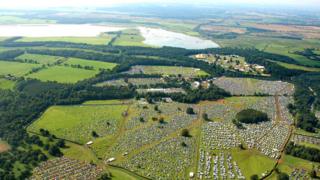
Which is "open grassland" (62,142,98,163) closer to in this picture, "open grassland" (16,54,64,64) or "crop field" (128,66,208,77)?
"crop field" (128,66,208,77)

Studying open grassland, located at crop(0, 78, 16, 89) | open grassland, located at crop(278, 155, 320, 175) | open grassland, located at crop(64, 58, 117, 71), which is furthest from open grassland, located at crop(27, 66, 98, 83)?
open grassland, located at crop(278, 155, 320, 175)

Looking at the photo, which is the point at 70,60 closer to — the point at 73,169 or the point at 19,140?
the point at 19,140

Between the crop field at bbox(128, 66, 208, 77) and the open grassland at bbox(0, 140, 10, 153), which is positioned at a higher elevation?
the crop field at bbox(128, 66, 208, 77)

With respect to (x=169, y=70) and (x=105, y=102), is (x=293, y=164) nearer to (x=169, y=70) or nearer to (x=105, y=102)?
(x=105, y=102)

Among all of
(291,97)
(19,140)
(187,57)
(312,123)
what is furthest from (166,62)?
(19,140)

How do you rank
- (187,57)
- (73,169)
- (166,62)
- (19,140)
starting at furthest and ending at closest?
(187,57)
(166,62)
(19,140)
(73,169)
